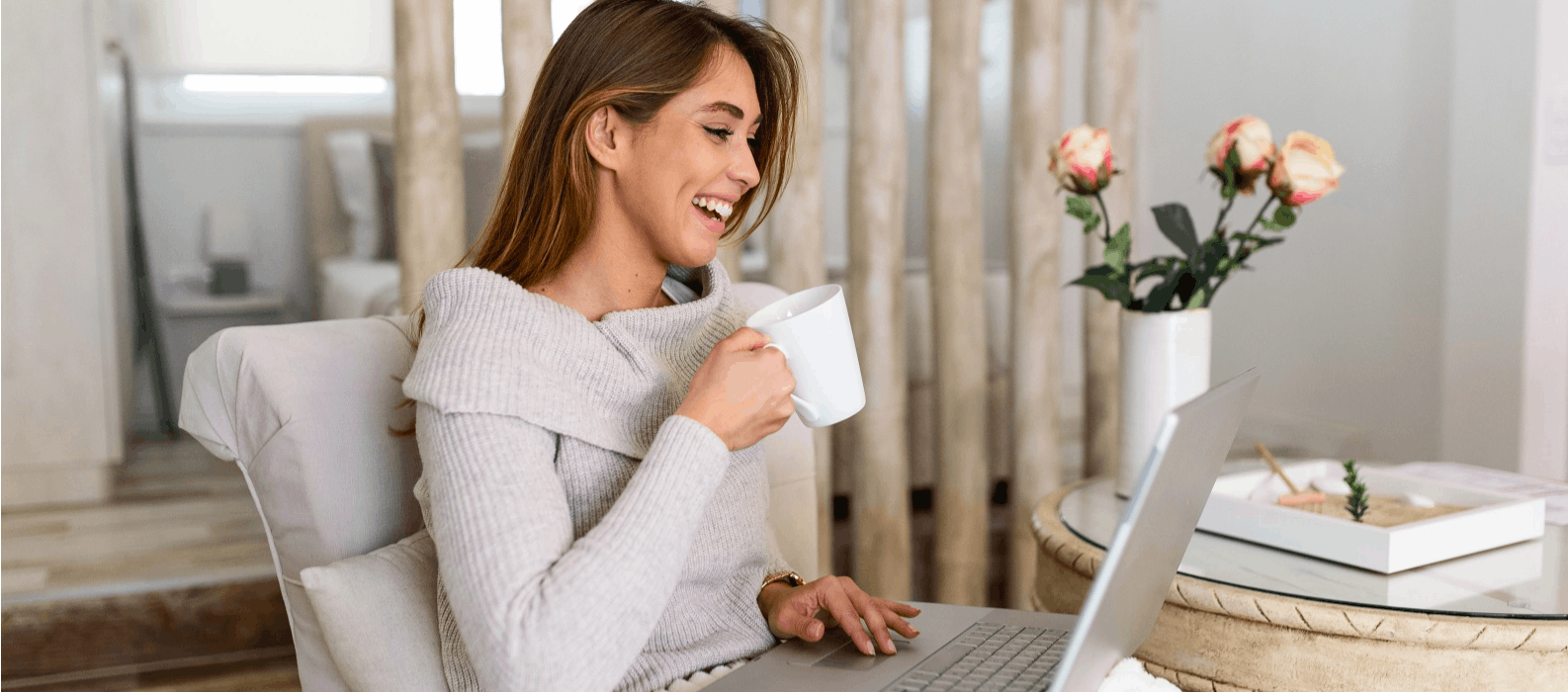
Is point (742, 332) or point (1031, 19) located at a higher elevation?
point (1031, 19)

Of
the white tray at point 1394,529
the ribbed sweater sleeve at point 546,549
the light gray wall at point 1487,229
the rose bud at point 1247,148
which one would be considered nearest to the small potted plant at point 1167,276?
the rose bud at point 1247,148

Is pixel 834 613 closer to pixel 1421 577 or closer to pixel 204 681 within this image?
pixel 1421 577

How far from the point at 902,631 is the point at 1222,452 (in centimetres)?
32

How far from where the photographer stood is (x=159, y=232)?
310 cm

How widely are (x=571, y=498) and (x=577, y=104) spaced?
35 cm

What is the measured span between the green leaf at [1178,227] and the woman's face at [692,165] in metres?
0.65

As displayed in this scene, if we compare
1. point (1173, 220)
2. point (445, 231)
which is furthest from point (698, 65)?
point (445, 231)

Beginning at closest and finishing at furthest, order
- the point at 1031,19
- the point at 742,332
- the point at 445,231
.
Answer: the point at 742,332
the point at 445,231
the point at 1031,19

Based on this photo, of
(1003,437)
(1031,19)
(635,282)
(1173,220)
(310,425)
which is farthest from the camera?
(1003,437)

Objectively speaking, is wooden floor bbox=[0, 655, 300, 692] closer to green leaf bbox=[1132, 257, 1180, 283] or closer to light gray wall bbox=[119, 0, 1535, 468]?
light gray wall bbox=[119, 0, 1535, 468]

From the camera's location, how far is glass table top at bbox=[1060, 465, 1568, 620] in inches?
40.5

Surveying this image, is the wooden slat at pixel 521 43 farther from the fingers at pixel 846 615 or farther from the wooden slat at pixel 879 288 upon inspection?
the fingers at pixel 846 615

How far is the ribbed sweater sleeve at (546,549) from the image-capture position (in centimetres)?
74

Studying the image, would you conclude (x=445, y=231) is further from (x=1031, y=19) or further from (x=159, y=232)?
(x=159, y=232)
